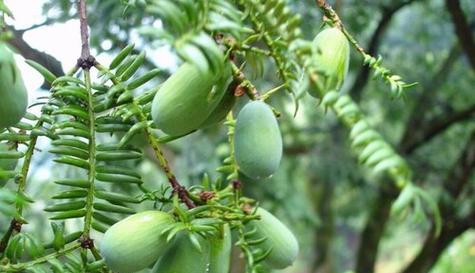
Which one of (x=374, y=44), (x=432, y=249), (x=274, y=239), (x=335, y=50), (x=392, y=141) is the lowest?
(x=432, y=249)

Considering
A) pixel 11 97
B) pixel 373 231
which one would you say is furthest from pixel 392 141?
pixel 11 97

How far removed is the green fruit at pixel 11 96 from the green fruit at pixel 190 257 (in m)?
0.11

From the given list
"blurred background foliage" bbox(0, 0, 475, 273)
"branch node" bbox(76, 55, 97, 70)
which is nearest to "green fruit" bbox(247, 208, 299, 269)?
"branch node" bbox(76, 55, 97, 70)

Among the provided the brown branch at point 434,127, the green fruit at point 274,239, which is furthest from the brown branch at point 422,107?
the green fruit at point 274,239

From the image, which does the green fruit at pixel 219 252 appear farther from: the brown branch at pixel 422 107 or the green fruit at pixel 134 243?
the brown branch at pixel 422 107

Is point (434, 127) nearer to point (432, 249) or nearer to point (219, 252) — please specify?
point (432, 249)

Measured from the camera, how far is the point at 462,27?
1514mm

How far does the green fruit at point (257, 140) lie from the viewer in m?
0.41

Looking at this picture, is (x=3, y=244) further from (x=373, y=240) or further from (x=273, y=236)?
(x=373, y=240)

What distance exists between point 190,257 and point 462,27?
1.23 meters

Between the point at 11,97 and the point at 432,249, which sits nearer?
the point at 11,97

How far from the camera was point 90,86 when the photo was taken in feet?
1.45

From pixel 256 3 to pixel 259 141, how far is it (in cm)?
9

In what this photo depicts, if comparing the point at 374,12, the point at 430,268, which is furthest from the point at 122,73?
the point at 430,268
